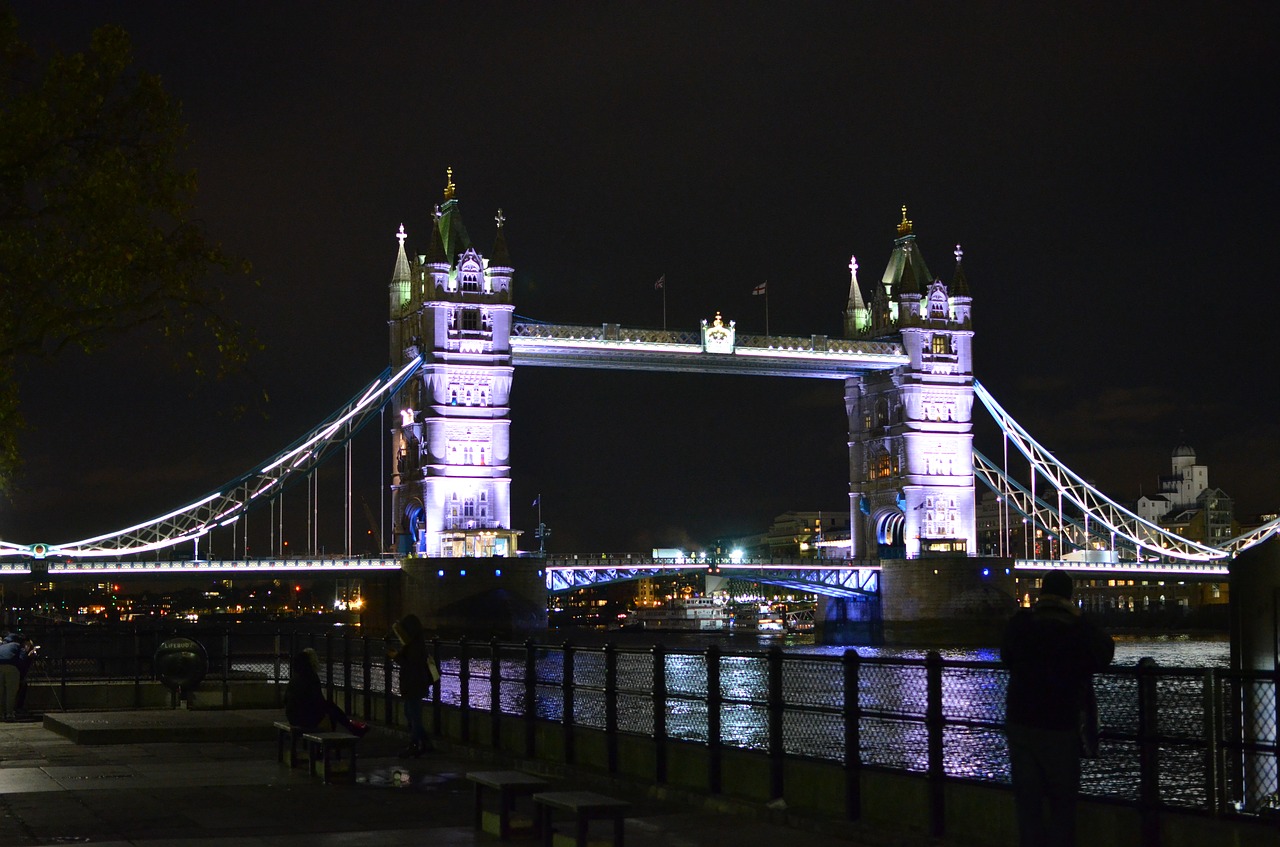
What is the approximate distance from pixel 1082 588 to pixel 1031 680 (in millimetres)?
126263

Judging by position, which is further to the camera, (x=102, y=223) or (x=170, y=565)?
(x=170, y=565)

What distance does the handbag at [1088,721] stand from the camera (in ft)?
28.8

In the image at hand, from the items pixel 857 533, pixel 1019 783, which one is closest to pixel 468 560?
pixel 857 533

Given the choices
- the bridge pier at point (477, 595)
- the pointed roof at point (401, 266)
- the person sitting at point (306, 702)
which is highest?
the pointed roof at point (401, 266)

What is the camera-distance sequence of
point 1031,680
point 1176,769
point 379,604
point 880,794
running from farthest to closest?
point 379,604
point 1176,769
point 880,794
point 1031,680

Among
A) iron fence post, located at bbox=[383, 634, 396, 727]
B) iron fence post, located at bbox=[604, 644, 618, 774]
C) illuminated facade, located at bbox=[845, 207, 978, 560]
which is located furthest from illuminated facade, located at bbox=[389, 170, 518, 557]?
iron fence post, located at bbox=[604, 644, 618, 774]

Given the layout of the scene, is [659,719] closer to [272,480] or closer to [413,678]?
[413,678]

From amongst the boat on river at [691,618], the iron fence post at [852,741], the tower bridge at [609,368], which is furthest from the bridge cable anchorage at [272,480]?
the iron fence post at [852,741]

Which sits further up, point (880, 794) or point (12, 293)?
point (12, 293)

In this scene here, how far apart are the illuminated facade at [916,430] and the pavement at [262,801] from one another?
69.7 meters

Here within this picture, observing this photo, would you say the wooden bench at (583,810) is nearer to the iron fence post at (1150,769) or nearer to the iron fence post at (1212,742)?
the iron fence post at (1150,769)

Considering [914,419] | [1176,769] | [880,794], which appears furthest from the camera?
[914,419]

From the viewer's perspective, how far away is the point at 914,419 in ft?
286

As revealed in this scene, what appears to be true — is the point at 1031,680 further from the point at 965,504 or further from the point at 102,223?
the point at 965,504
